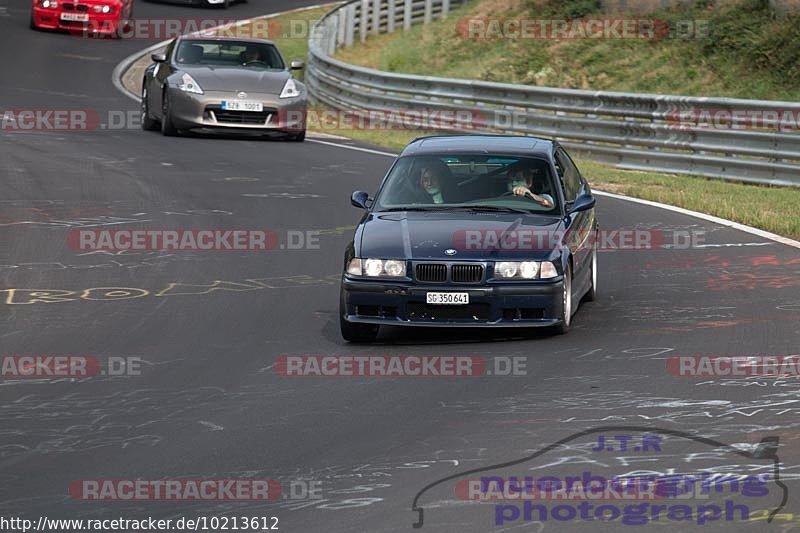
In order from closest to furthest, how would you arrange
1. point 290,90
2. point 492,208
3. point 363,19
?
point 492,208, point 290,90, point 363,19

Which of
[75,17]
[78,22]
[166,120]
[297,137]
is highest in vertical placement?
[166,120]

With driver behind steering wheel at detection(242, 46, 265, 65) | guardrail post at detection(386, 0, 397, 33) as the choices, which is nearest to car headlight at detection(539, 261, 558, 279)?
driver behind steering wheel at detection(242, 46, 265, 65)

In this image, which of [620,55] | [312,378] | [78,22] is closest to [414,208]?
[312,378]

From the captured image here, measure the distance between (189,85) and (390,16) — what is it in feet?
59.8

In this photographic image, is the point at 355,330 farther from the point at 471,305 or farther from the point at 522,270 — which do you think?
the point at 522,270

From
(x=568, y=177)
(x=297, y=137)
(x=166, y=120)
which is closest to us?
(x=568, y=177)

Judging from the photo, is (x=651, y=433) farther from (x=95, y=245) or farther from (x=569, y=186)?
(x=95, y=245)

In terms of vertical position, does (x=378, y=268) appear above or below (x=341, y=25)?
above

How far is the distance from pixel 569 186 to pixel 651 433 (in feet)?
15.0

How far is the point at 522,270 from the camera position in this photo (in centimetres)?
1035

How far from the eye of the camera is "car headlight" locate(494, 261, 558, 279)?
33.8 feet

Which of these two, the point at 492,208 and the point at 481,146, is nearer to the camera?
the point at 492,208

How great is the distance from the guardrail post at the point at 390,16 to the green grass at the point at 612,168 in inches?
24.0

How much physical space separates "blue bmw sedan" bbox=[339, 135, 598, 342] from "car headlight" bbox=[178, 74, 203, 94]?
12014 mm
